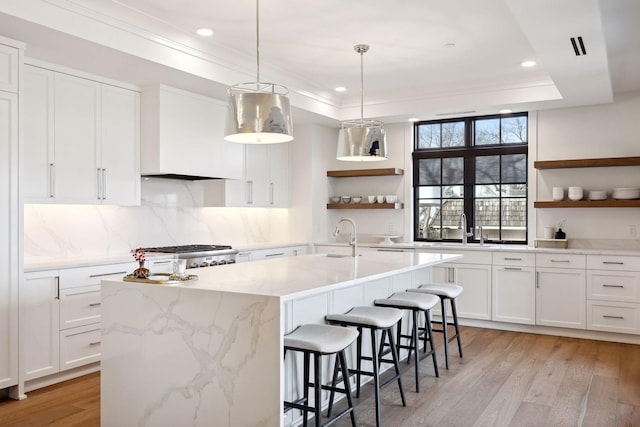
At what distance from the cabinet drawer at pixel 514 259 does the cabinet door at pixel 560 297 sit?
0.12 meters

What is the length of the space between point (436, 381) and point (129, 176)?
310 cm

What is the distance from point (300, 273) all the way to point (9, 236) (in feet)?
6.41

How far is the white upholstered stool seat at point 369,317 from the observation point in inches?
127

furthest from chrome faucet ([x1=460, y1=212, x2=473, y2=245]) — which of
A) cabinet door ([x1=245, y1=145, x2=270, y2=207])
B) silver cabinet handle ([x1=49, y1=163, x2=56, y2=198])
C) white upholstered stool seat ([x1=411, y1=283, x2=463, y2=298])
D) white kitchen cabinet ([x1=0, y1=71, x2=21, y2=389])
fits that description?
white kitchen cabinet ([x1=0, y1=71, x2=21, y2=389])

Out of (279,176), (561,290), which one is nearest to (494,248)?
(561,290)

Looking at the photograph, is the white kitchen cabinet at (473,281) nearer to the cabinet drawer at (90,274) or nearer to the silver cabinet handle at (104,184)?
the cabinet drawer at (90,274)

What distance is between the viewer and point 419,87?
19.7ft

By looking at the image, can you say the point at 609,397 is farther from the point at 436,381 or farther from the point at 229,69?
the point at 229,69

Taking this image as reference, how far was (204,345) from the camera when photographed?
2.60 meters

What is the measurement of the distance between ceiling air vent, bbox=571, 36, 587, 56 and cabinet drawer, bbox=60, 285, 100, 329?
3.94 metres

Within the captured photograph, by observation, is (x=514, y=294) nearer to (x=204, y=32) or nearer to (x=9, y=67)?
(x=204, y=32)

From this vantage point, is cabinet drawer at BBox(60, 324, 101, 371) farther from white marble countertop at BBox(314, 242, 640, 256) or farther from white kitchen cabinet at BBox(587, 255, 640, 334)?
white kitchen cabinet at BBox(587, 255, 640, 334)

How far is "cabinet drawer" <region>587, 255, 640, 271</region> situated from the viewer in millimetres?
5145

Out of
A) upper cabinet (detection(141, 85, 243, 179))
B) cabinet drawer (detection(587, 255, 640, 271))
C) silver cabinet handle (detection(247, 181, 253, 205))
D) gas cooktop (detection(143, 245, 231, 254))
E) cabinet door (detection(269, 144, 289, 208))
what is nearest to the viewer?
upper cabinet (detection(141, 85, 243, 179))
